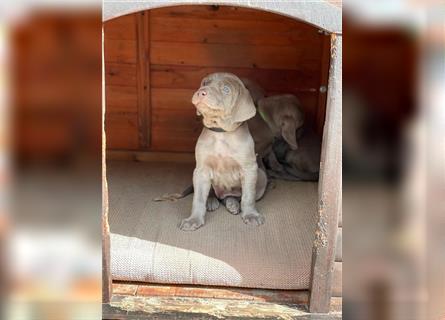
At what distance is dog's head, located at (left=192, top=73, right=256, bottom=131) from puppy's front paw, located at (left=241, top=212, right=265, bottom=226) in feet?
1.81

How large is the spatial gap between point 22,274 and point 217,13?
3294 millimetres

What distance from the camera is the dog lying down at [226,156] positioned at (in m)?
3.26

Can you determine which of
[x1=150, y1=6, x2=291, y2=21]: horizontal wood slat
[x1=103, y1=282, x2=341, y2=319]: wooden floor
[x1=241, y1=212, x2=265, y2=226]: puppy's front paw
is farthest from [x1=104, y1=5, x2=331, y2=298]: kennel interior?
[x1=103, y1=282, x2=341, y2=319]: wooden floor

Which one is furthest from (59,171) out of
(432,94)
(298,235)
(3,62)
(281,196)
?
(281,196)

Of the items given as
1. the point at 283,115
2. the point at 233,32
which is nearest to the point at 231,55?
the point at 233,32

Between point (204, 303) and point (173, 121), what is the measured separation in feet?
6.99

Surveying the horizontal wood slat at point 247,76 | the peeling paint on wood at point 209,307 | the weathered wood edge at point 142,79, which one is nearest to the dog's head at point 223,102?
the peeling paint on wood at point 209,307

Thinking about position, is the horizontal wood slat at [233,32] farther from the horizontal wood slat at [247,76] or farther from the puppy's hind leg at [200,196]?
the puppy's hind leg at [200,196]

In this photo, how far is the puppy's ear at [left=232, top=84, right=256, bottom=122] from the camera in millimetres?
3322

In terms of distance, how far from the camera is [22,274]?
1.47m

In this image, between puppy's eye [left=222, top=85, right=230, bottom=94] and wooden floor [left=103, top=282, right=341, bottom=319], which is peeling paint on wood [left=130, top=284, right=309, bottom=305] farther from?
puppy's eye [left=222, top=85, right=230, bottom=94]

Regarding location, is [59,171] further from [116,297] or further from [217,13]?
[217,13]

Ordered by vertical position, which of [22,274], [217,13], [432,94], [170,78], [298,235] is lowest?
[298,235]

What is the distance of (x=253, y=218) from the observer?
3.50m
